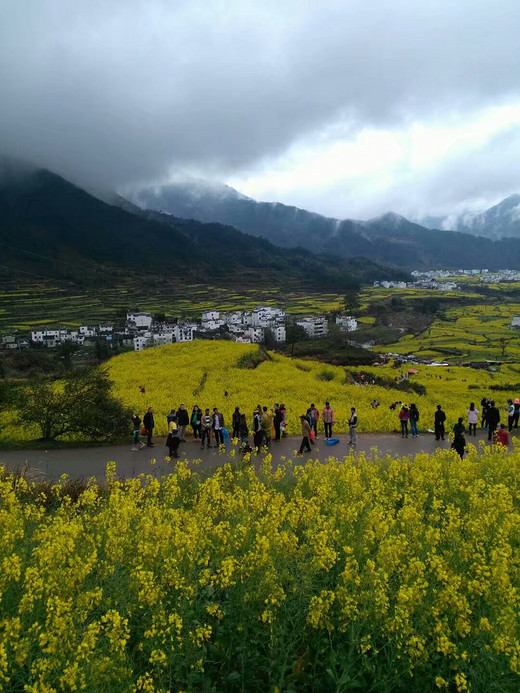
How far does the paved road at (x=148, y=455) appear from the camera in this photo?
12.5 m

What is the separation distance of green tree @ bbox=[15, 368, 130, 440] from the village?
48926mm

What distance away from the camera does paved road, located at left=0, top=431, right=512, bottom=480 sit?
41.0 ft

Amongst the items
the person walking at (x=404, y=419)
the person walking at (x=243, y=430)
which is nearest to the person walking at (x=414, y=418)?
the person walking at (x=404, y=419)

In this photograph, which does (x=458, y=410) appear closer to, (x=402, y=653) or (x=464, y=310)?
(x=402, y=653)

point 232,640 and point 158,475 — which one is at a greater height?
point 232,640

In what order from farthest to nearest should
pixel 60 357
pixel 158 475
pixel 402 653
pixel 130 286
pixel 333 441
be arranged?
pixel 130 286
pixel 60 357
pixel 333 441
pixel 158 475
pixel 402 653

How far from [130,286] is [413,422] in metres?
130

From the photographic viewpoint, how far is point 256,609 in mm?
4680

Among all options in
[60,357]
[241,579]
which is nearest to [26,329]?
[60,357]

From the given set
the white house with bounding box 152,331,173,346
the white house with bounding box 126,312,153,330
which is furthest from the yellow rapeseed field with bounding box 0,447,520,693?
the white house with bounding box 126,312,153,330

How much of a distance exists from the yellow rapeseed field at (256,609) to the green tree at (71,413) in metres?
9.16

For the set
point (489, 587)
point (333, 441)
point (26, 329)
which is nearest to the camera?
point (489, 587)

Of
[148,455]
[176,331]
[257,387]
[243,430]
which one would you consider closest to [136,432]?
[148,455]

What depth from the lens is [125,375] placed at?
27.4 m
